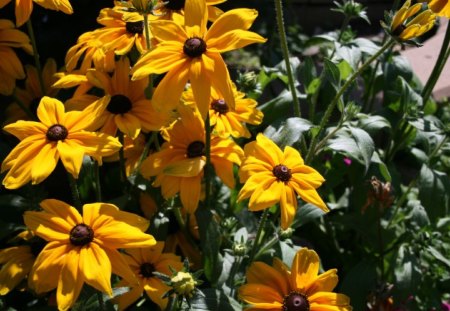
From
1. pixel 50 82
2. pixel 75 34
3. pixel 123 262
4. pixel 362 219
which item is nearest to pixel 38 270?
pixel 123 262

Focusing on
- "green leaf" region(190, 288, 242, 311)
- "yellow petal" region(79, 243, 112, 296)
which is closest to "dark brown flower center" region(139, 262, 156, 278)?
"green leaf" region(190, 288, 242, 311)

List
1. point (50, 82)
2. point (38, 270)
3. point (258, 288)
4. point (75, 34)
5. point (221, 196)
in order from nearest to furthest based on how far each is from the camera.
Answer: point (38, 270) → point (258, 288) → point (50, 82) → point (221, 196) → point (75, 34)

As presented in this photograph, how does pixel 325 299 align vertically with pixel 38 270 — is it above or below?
below

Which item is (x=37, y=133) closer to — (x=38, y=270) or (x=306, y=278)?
(x=38, y=270)

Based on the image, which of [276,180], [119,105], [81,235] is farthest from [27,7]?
[276,180]

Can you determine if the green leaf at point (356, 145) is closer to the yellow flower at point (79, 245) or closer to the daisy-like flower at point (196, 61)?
the daisy-like flower at point (196, 61)

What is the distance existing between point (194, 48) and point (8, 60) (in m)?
0.45

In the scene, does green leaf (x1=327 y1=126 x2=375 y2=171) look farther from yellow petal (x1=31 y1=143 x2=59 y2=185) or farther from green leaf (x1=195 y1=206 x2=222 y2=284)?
yellow petal (x1=31 y1=143 x2=59 y2=185)

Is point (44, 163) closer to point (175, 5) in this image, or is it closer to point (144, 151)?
point (144, 151)

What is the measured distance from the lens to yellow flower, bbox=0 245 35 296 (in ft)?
3.72

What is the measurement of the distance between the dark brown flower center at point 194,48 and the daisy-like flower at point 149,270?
0.39m

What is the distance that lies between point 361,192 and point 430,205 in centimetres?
18

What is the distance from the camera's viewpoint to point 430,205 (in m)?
1.41

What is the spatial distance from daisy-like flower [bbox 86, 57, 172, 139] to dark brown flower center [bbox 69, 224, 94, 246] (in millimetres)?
207
